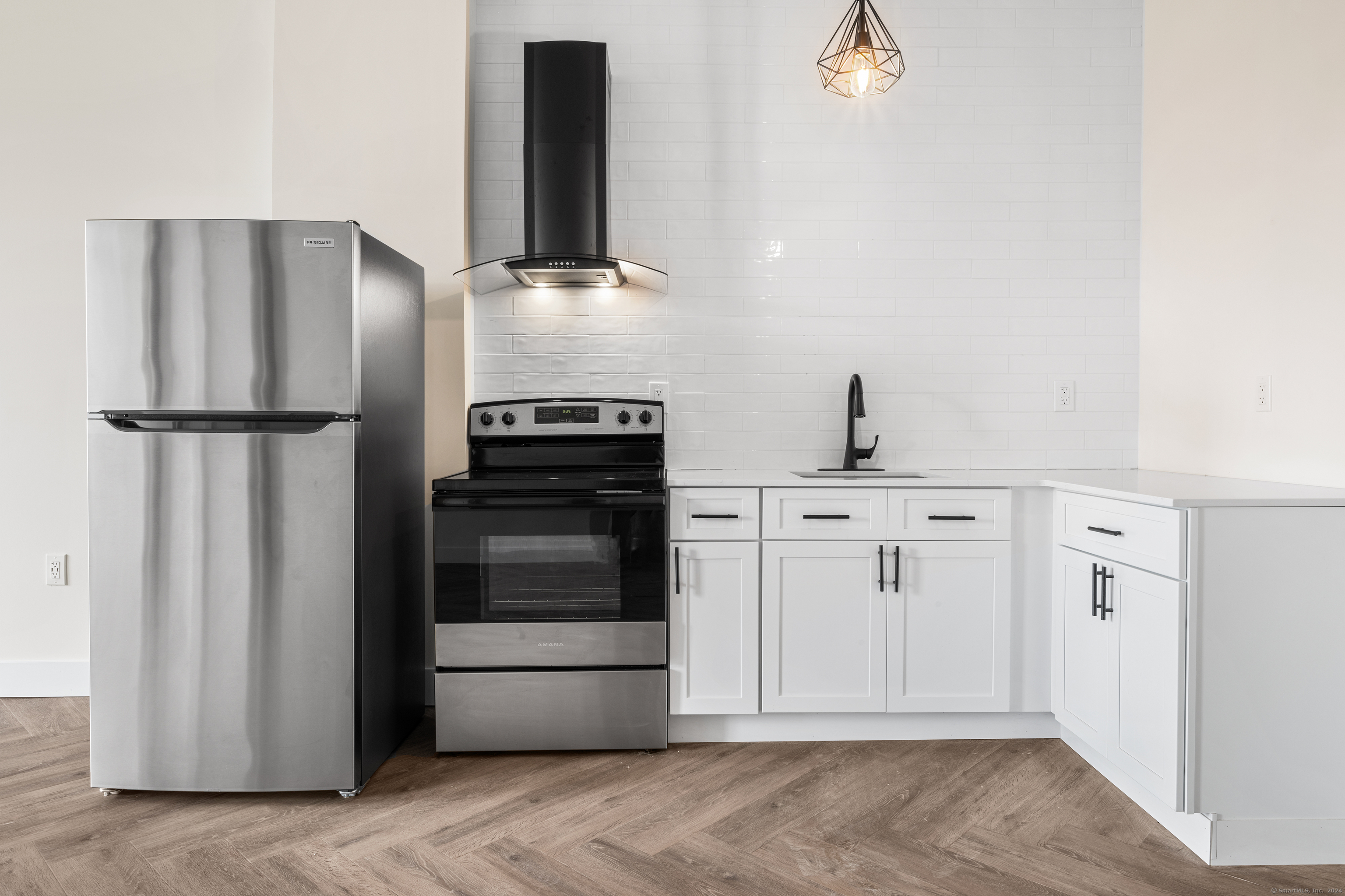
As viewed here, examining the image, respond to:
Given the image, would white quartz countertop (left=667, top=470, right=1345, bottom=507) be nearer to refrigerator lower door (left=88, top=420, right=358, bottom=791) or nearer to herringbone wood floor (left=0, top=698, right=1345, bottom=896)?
herringbone wood floor (left=0, top=698, right=1345, bottom=896)

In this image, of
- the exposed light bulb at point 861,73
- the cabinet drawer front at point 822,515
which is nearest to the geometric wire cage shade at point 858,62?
the exposed light bulb at point 861,73

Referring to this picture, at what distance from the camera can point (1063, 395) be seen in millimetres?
3072

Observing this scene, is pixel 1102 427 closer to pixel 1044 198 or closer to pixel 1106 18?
pixel 1044 198

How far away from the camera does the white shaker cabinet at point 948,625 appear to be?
2518 mm

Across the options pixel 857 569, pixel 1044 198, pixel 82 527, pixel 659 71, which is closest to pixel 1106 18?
pixel 1044 198

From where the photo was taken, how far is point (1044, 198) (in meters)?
3.06

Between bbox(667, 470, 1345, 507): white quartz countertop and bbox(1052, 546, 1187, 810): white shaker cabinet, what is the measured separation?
220 millimetres

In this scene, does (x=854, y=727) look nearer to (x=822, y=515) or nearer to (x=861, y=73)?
(x=822, y=515)

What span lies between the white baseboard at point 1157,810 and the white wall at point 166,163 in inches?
97.3

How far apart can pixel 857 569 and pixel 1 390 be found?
3.38 meters

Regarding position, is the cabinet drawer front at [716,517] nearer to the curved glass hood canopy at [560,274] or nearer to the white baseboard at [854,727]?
the white baseboard at [854,727]

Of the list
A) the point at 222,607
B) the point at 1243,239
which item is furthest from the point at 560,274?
the point at 1243,239

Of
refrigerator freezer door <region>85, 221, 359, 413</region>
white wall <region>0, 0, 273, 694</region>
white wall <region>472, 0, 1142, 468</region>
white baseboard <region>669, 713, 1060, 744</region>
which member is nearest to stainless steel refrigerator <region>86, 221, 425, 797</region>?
refrigerator freezer door <region>85, 221, 359, 413</region>

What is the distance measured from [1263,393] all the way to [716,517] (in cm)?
182
